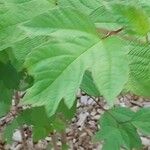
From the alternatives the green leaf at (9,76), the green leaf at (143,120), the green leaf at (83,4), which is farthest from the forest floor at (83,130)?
the green leaf at (83,4)

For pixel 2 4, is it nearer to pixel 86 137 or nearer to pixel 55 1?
pixel 55 1

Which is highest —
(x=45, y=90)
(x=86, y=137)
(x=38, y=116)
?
(x=45, y=90)

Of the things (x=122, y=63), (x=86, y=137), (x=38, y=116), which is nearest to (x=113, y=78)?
(x=122, y=63)

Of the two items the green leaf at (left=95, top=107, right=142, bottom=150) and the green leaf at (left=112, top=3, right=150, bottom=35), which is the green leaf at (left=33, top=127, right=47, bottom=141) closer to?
the green leaf at (left=95, top=107, right=142, bottom=150)

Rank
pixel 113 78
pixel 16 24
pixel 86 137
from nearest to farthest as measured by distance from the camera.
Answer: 1. pixel 113 78
2. pixel 16 24
3. pixel 86 137

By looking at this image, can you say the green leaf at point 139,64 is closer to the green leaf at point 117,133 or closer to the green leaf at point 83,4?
the green leaf at point 83,4

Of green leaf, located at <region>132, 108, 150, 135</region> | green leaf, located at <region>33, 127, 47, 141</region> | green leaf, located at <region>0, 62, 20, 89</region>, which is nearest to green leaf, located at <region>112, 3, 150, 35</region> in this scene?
green leaf, located at <region>0, 62, 20, 89</region>
